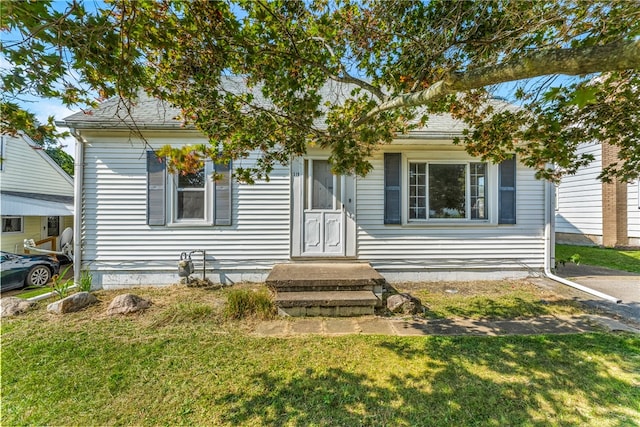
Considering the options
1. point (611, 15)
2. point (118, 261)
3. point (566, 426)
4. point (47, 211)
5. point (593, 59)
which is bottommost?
point (566, 426)

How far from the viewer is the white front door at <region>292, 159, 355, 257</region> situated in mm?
5590

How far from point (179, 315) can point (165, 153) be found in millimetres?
2956

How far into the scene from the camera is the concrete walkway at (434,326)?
3379 mm

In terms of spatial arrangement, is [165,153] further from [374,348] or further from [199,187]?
[199,187]

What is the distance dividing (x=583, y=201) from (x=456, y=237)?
891cm

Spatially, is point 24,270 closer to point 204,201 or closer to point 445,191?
point 204,201

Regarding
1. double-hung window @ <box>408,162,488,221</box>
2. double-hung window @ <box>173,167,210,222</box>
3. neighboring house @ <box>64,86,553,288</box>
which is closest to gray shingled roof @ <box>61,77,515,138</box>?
neighboring house @ <box>64,86,553,288</box>

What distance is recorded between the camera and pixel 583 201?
33.9ft

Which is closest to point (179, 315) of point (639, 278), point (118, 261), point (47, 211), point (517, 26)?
point (118, 261)

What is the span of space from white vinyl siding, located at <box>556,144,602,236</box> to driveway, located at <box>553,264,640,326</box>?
4.84 metres

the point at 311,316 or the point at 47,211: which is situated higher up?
the point at 47,211

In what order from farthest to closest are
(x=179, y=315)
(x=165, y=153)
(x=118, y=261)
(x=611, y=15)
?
(x=118, y=261) < (x=179, y=315) < (x=611, y=15) < (x=165, y=153)

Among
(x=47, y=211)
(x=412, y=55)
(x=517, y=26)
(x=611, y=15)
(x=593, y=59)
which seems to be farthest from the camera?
(x=47, y=211)

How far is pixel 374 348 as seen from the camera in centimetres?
298
